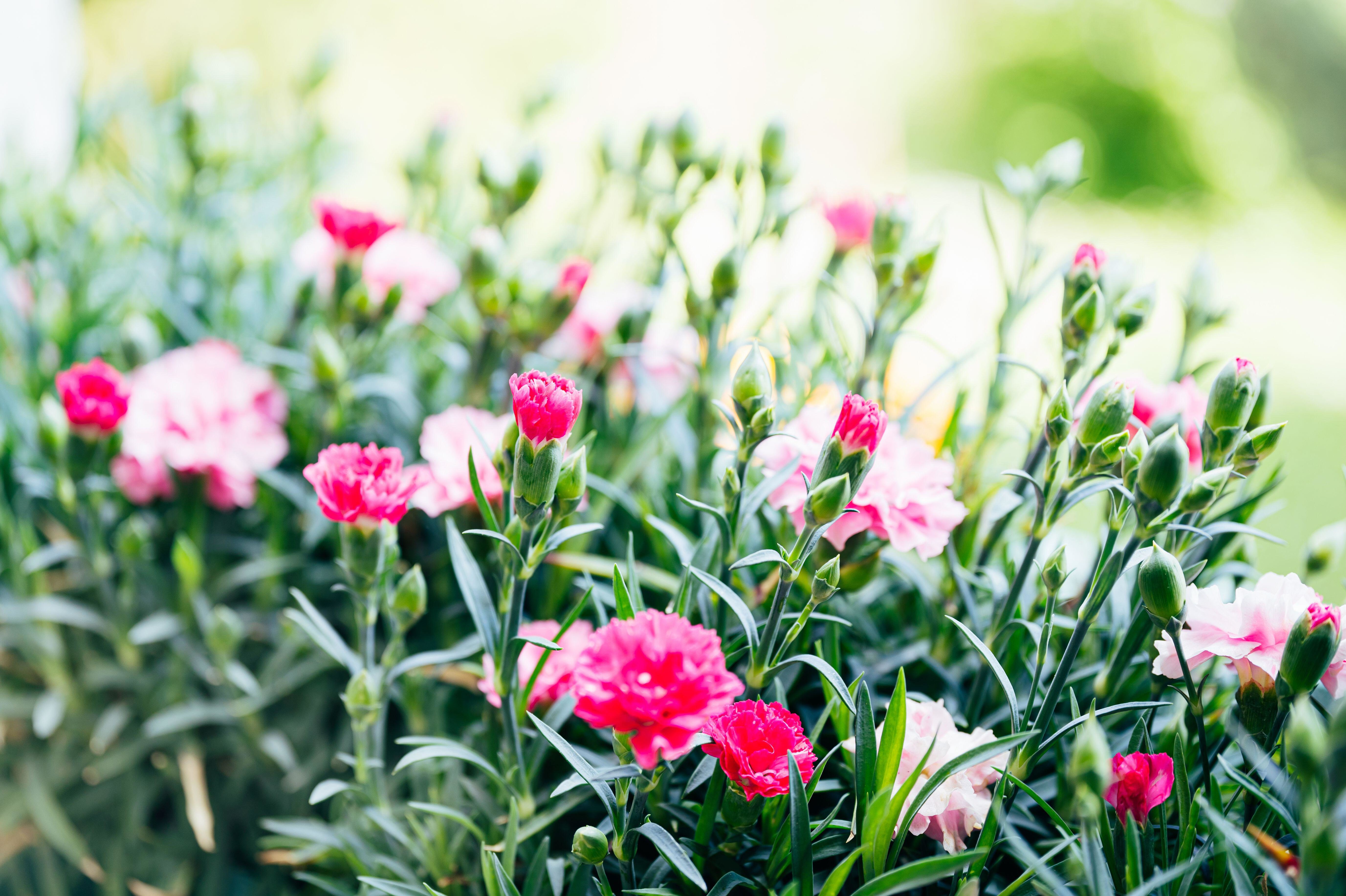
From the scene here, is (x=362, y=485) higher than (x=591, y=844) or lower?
higher

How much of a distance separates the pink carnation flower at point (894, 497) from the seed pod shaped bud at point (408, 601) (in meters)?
0.22

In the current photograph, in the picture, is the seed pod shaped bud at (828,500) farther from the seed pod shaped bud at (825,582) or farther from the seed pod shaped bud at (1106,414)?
the seed pod shaped bud at (1106,414)

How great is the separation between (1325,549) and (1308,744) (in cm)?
30

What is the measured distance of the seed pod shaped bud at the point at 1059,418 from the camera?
19.1 inches

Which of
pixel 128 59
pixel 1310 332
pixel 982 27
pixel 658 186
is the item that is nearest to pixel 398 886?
pixel 658 186

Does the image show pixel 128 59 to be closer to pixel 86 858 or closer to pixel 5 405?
pixel 5 405

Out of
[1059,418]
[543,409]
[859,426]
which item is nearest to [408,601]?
[543,409]

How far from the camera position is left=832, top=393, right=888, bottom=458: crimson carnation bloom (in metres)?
0.44

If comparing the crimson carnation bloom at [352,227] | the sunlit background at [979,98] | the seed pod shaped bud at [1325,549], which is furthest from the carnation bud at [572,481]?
the sunlit background at [979,98]

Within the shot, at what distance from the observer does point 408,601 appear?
0.54 metres

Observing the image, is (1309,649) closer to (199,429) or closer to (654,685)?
(654,685)

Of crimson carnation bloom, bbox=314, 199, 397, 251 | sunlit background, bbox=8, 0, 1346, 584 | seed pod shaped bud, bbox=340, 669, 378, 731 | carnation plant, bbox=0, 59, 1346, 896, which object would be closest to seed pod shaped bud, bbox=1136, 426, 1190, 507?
carnation plant, bbox=0, 59, 1346, 896

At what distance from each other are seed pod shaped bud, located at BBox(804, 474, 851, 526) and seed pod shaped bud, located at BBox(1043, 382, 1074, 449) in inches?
5.1

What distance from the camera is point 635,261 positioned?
104 centimetres
